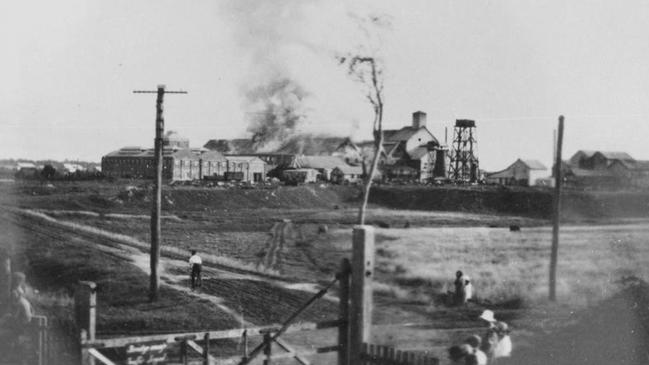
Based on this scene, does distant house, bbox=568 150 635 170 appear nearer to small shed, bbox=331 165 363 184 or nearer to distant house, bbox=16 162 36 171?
small shed, bbox=331 165 363 184

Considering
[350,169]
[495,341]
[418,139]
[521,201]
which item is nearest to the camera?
[495,341]

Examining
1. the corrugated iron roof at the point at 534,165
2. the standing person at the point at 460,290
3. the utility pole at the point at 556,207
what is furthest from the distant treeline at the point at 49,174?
the utility pole at the point at 556,207

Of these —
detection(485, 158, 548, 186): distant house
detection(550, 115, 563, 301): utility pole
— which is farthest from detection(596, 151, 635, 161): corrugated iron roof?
detection(485, 158, 548, 186): distant house

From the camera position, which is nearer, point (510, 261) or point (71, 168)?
point (71, 168)

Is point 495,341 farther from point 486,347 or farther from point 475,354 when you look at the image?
point 475,354

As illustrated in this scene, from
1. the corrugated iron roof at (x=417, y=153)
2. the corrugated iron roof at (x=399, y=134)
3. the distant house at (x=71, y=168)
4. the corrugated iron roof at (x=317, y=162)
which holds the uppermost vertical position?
the corrugated iron roof at (x=399, y=134)

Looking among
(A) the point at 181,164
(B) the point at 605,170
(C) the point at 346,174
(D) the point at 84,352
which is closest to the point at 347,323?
(D) the point at 84,352

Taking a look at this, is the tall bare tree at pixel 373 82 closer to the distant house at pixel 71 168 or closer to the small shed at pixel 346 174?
the small shed at pixel 346 174
